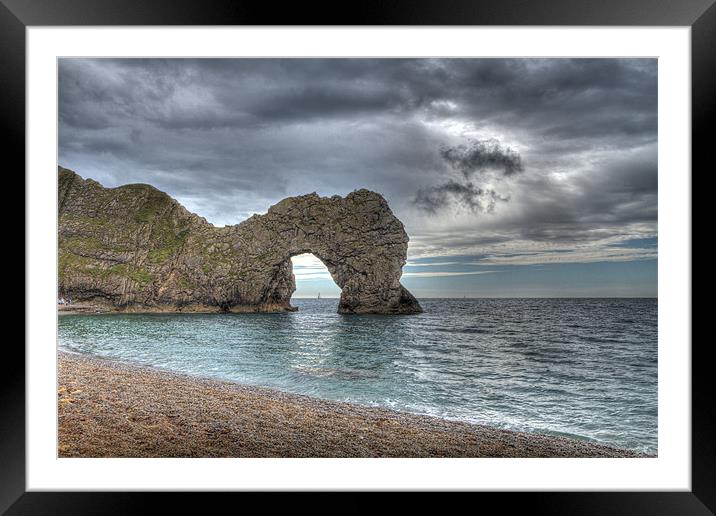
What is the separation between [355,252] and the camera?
33.5 m

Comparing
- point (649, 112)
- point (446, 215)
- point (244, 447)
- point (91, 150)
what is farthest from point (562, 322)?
point (91, 150)

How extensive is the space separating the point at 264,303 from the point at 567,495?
36.4 meters

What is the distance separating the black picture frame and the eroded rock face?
98.7 feet

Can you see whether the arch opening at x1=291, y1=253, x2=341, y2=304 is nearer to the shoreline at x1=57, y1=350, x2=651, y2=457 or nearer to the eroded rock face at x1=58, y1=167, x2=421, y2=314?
the eroded rock face at x1=58, y1=167, x2=421, y2=314

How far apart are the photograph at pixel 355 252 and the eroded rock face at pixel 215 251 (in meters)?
0.20

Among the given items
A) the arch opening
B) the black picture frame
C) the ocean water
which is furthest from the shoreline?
the arch opening

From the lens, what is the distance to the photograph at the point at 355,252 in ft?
19.2
